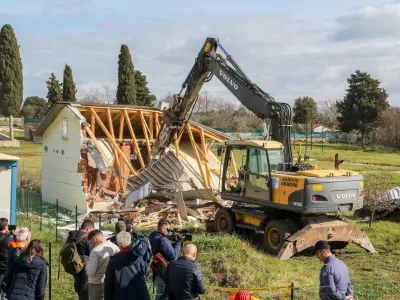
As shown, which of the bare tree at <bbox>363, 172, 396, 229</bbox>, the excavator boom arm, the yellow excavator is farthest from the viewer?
the bare tree at <bbox>363, 172, 396, 229</bbox>

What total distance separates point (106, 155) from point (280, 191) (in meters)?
9.58

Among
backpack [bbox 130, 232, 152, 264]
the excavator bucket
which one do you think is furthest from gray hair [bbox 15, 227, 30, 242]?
the excavator bucket

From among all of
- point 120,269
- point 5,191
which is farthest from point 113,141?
point 120,269

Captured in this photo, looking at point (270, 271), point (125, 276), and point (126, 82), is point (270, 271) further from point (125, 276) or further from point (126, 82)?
point (126, 82)

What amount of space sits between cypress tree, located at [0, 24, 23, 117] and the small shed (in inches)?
1712

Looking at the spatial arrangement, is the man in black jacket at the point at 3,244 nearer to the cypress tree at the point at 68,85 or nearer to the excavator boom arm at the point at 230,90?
the excavator boom arm at the point at 230,90

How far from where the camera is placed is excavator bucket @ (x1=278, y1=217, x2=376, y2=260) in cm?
1302

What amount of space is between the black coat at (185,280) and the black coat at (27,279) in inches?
71.9

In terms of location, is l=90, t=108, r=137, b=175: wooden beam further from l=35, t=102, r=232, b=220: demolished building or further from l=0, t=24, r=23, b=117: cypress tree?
l=0, t=24, r=23, b=117: cypress tree

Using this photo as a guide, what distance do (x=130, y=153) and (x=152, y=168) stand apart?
8.40 ft

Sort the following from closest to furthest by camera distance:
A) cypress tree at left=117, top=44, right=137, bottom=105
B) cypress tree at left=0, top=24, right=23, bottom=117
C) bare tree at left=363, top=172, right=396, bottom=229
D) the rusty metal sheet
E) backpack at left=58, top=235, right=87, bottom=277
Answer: backpack at left=58, top=235, right=87, bottom=277, bare tree at left=363, top=172, right=396, bottom=229, the rusty metal sheet, cypress tree at left=117, top=44, right=137, bottom=105, cypress tree at left=0, top=24, right=23, bottom=117

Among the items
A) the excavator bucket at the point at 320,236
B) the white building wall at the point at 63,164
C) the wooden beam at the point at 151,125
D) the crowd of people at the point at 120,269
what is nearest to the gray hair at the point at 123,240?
the crowd of people at the point at 120,269

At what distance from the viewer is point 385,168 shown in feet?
123

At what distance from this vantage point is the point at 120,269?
6.35 m
